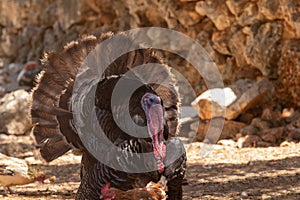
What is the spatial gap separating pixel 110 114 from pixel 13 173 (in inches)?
73.6

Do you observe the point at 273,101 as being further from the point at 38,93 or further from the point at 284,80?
the point at 38,93

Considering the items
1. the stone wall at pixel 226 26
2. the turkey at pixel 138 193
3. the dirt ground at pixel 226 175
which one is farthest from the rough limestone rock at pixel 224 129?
the turkey at pixel 138 193

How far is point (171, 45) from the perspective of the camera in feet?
31.3

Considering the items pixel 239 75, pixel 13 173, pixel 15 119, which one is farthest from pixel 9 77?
pixel 13 173

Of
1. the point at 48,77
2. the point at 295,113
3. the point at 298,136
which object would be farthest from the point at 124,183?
the point at 295,113

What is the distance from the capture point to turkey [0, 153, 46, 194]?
544 cm

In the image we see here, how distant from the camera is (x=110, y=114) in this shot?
→ 4016 mm

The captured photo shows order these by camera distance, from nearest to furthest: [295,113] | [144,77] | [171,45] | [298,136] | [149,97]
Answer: [149,97]
[144,77]
[298,136]
[295,113]
[171,45]

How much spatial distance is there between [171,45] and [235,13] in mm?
1460

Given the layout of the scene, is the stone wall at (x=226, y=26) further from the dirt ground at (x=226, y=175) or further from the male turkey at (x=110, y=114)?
the dirt ground at (x=226, y=175)

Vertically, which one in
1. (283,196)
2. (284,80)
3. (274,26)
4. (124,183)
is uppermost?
(274,26)

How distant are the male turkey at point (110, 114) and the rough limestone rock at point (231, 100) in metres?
3.33

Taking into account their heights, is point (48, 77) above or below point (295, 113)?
A: above

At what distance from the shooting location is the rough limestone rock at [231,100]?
25.7ft
